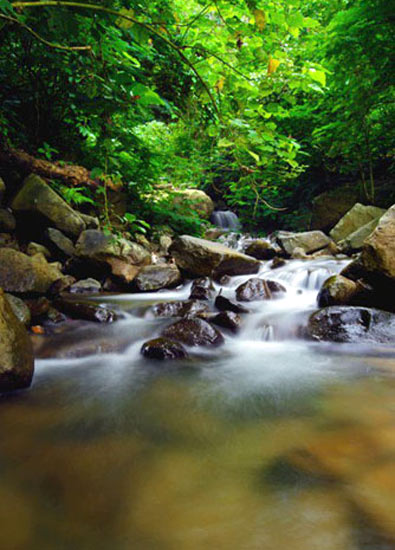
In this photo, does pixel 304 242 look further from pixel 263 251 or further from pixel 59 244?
pixel 59 244

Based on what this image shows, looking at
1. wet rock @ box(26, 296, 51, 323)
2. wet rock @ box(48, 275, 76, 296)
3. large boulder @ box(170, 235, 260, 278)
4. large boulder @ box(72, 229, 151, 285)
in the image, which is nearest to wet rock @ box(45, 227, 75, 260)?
large boulder @ box(72, 229, 151, 285)

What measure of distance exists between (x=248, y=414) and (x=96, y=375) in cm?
150

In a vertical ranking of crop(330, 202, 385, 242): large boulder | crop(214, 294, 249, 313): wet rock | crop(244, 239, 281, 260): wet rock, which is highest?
crop(330, 202, 385, 242): large boulder

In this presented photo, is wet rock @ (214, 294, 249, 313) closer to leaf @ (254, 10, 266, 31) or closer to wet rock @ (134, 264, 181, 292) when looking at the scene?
wet rock @ (134, 264, 181, 292)

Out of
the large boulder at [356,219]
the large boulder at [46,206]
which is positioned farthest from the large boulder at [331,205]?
the large boulder at [46,206]

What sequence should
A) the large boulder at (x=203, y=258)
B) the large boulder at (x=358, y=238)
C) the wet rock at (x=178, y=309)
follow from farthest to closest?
the large boulder at (x=358, y=238) → the large boulder at (x=203, y=258) → the wet rock at (x=178, y=309)

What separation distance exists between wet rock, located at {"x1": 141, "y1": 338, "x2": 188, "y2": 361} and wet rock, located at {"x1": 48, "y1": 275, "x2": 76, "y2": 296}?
2296 mm

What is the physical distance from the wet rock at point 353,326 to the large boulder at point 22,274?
3816 mm

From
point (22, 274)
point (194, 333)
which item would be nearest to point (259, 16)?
point (194, 333)

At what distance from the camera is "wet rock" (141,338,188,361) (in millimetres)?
3131

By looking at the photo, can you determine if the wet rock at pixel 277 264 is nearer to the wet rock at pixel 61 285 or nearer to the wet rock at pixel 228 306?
the wet rock at pixel 228 306

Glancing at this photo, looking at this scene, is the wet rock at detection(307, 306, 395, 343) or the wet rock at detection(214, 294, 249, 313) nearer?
the wet rock at detection(307, 306, 395, 343)

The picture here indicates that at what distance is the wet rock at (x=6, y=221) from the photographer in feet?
18.3

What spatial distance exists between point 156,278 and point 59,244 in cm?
201
